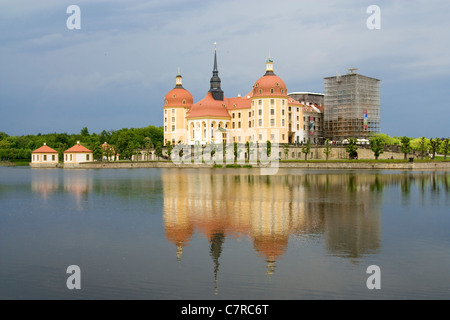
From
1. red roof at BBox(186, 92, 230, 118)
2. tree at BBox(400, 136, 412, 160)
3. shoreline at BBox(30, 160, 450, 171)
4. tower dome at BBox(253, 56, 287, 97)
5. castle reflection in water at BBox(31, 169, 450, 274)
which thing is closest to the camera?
castle reflection in water at BBox(31, 169, 450, 274)

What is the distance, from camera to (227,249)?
1767 centimetres

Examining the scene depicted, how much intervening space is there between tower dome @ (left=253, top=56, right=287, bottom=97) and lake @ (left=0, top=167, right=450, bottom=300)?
6450 centimetres

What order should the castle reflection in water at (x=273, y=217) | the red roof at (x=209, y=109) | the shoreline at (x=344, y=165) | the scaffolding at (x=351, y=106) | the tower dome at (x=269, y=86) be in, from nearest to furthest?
→ the castle reflection in water at (x=273, y=217)
the shoreline at (x=344, y=165)
the tower dome at (x=269, y=86)
the red roof at (x=209, y=109)
the scaffolding at (x=351, y=106)

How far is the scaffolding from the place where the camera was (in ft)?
344

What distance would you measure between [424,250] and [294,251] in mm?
4569

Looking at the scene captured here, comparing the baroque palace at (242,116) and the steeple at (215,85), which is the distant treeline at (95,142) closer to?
the baroque palace at (242,116)

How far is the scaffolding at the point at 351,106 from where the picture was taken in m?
105

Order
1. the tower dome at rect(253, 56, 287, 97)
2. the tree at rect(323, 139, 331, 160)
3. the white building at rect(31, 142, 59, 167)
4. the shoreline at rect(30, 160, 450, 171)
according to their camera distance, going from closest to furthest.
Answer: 1. the shoreline at rect(30, 160, 450, 171)
2. the tree at rect(323, 139, 331, 160)
3. the tower dome at rect(253, 56, 287, 97)
4. the white building at rect(31, 142, 59, 167)

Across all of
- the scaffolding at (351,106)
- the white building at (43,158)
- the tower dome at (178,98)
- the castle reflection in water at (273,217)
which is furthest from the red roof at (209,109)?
the castle reflection in water at (273,217)

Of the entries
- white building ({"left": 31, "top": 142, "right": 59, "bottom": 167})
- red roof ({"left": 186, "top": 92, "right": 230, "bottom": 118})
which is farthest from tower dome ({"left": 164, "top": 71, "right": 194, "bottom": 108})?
white building ({"left": 31, "top": 142, "right": 59, "bottom": 167})

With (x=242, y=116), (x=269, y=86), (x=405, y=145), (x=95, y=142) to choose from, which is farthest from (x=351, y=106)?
(x=95, y=142)

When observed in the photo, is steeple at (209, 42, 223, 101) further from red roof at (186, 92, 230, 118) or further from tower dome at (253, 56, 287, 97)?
tower dome at (253, 56, 287, 97)

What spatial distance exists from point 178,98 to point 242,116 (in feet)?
49.3

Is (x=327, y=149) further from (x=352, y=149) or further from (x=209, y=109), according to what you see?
(x=209, y=109)
